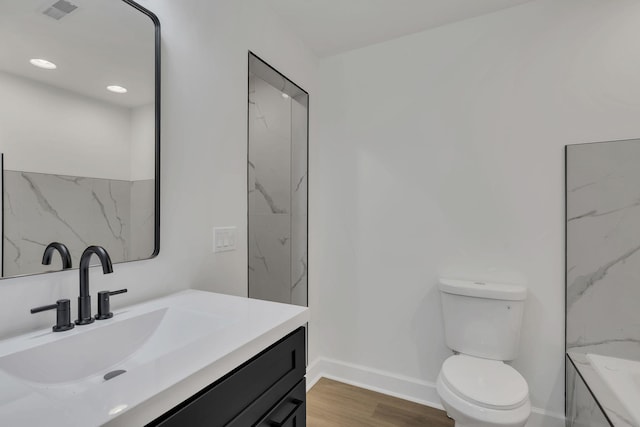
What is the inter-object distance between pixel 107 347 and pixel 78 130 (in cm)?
66

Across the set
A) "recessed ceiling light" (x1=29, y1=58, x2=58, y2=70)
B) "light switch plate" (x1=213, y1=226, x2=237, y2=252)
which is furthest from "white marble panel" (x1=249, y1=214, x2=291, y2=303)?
"recessed ceiling light" (x1=29, y1=58, x2=58, y2=70)

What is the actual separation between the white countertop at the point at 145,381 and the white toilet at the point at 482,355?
34.4 inches

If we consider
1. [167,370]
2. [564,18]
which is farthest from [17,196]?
[564,18]

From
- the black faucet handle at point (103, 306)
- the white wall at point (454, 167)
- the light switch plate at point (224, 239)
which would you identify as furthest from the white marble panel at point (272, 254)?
the black faucet handle at point (103, 306)

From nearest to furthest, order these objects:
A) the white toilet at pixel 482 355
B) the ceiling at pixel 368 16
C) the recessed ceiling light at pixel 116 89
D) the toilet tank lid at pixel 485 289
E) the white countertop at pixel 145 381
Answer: the white countertop at pixel 145 381 → the recessed ceiling light at pixel 116 89 → the white toilet at pixel 482 355 → the toilet tank lid at pixel 485 289 → the ceiling at pixel 368 16

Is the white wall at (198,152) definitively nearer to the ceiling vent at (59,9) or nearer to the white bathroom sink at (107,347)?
the white bathroom sink at (107,347)

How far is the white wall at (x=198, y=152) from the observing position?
1.17m

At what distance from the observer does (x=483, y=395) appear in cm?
132

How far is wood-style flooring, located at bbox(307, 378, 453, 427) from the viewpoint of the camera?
182cm

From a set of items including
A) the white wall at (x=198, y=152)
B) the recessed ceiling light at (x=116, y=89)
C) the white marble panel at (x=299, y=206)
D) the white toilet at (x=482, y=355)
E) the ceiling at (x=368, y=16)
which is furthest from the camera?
the white marble panel at (x=299, y=206)

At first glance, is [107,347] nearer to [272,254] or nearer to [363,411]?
[272,254]

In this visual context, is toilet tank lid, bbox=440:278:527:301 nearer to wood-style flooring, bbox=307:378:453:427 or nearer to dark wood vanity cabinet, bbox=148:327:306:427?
wood-style flooring, bbox=307:378:453:427

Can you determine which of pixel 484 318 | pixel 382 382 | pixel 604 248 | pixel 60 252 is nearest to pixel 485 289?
pixel 484 318

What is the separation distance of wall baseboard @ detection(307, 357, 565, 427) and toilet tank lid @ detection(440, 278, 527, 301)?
67 cm
